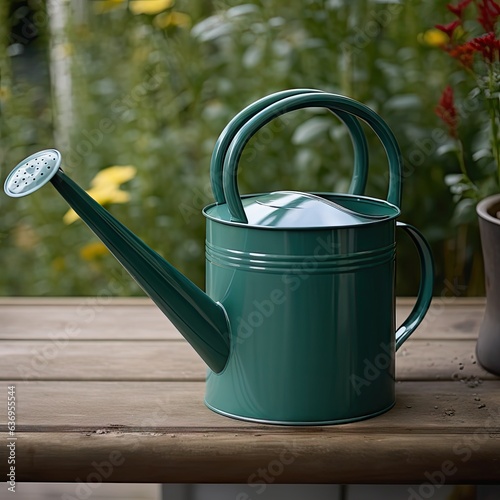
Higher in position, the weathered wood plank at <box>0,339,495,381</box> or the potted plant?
the potted plant

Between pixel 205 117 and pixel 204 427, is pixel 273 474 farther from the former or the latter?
pixel 205 117

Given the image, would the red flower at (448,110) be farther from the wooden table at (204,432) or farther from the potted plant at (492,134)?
the wooden table at (204,432)

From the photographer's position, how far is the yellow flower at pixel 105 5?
1.69 metres

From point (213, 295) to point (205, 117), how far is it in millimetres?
865

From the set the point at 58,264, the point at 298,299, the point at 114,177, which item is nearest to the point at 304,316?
the point at 298,299

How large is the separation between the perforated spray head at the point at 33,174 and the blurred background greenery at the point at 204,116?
73 centimetres

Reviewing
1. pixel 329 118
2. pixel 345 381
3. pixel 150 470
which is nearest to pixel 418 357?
pixel 345 381

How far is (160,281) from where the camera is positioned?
827 millimetres

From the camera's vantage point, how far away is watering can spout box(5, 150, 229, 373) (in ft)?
2.61

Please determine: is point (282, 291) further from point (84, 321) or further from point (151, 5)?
point (151, 5)

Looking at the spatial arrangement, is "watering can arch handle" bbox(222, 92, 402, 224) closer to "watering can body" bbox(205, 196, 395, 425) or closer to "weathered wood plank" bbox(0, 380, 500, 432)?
"watering can body" bbox(205, 196, 395, 425)

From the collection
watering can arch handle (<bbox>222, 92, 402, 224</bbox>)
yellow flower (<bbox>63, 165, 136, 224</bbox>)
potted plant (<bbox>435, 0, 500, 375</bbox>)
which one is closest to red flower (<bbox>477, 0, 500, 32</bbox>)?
potted plant (<bbox>435, 0, 500, 375</bbox>)

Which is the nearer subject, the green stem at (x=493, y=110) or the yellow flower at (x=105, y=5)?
the green stem at (x=493, y=110)

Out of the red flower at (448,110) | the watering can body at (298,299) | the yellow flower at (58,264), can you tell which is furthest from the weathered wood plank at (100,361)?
the yellow flower at (58,264)
